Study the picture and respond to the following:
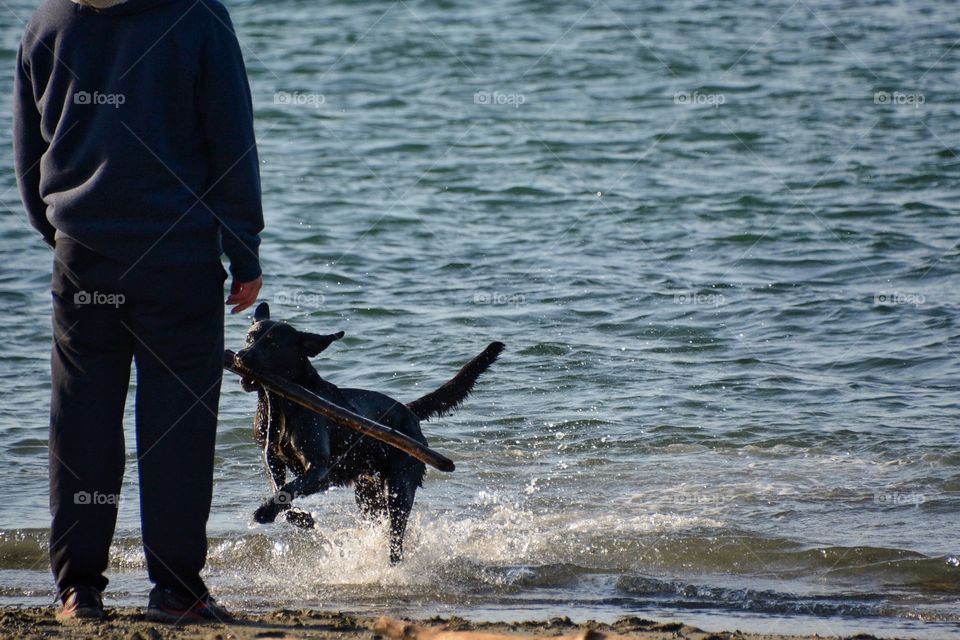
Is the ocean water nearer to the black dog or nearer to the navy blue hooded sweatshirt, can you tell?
the black dog

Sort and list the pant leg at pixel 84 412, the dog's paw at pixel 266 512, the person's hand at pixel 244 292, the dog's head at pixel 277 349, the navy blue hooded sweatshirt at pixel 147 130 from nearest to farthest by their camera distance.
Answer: the navy blue hooded sweatshirt at pixel 147 130
the pant leg at pixel 84 412
the person's hand at pixel 244 292
the dog's paw at pixel 266 512
the dog's head at pixel 277 349

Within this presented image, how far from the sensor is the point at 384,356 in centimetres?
905

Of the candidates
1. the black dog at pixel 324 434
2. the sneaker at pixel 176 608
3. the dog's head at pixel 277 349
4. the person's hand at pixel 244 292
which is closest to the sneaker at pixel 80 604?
the sneaker at pixel 176 608

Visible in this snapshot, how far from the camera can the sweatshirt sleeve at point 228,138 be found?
411 cm

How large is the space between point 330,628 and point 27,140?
1.92 metres

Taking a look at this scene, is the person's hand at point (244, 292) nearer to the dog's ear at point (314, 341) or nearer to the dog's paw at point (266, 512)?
the dog's paw at point (266, 512)

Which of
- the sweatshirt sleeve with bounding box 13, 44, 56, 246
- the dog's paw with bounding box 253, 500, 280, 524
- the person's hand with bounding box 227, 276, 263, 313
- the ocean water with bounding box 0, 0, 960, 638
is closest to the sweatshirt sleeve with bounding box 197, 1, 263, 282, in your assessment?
the person's hand with bounding box 227, 276, 263, 313

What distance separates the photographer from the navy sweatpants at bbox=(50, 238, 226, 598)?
4.18 m

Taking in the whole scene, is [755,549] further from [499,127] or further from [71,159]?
[499,127]

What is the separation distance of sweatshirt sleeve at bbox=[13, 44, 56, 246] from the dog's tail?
8.01 ft

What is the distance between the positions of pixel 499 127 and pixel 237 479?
9.52m

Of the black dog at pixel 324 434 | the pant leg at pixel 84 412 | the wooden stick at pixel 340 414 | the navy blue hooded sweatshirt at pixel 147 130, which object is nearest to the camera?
the navy blue hooded sweatshirt at pixel 147 130

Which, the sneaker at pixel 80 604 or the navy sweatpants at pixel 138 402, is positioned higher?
the navy sweatpants at pixel 138 402

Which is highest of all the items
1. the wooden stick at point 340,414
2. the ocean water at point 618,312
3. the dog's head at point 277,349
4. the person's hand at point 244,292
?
the person's hand at point 244,292
